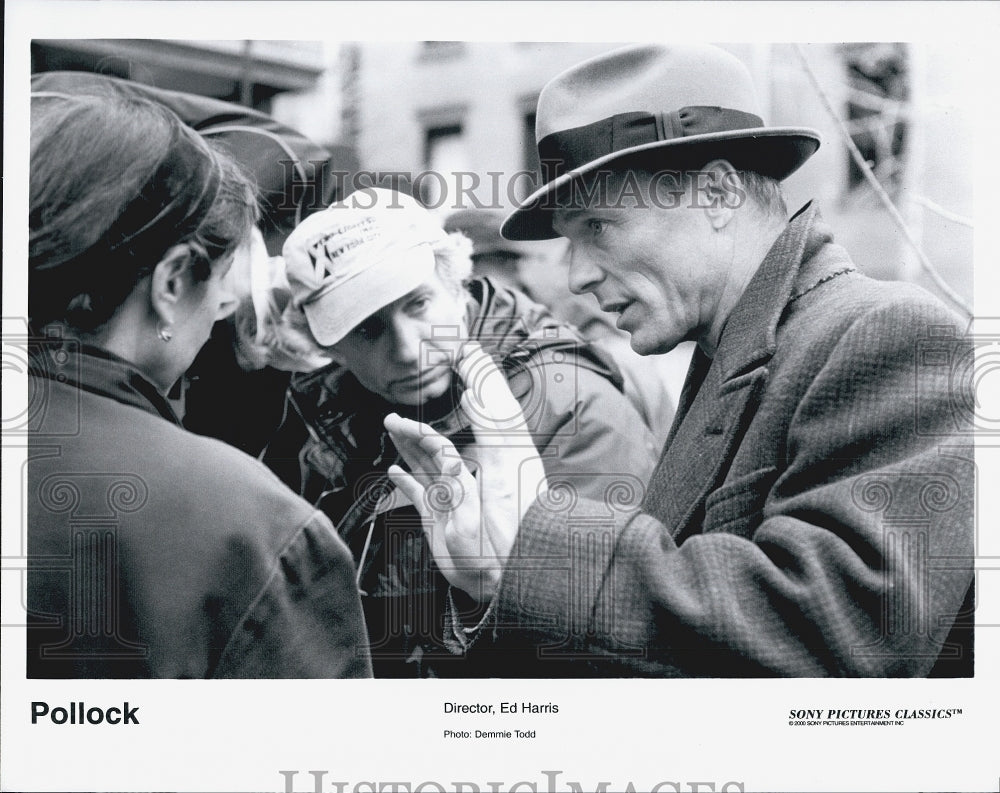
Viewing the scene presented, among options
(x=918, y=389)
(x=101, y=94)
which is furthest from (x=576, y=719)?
(x=101, y=94)

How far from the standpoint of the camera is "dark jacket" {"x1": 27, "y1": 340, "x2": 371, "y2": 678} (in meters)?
3.21

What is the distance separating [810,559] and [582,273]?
1000mm

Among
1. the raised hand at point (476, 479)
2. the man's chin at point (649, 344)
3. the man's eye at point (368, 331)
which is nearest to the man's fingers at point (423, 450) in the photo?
the raised hand at point (476, 479)

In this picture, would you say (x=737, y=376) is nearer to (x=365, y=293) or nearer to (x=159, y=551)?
(x=365, y=293)

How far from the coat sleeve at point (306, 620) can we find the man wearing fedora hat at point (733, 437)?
298 mm

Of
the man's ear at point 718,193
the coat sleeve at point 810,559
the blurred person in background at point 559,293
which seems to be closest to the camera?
the coat sleeve at point 810,559

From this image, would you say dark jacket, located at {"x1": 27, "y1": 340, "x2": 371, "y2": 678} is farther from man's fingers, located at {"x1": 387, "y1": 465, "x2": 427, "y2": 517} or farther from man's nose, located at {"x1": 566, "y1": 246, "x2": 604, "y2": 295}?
man's nose, located at {"x1": 566, "y1": 246, "x2": 604, "y2": 295}

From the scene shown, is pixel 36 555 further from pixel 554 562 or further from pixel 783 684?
pixel 783 684

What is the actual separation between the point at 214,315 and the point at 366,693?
116cm

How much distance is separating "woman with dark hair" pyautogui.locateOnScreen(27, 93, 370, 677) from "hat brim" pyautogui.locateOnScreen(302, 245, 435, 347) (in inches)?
11.3

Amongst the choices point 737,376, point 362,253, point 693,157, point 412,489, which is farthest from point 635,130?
point 412,489

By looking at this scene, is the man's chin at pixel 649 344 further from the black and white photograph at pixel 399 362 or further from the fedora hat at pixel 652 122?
the fedora hat at pixel 652 122

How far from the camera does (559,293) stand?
3256 millimetres

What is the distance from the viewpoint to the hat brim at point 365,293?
324 cm
